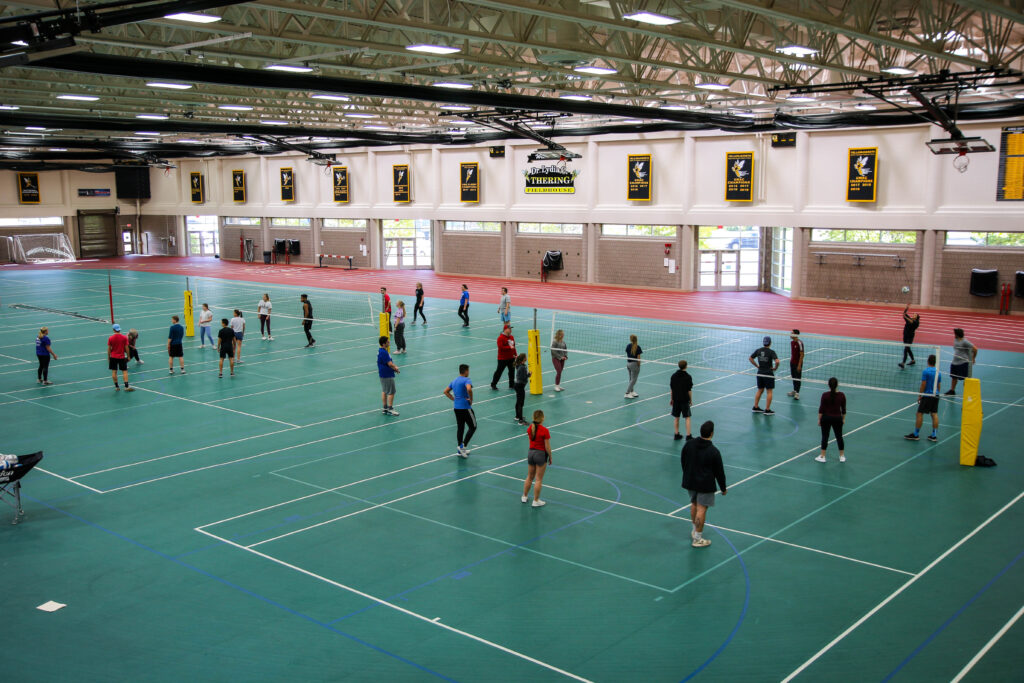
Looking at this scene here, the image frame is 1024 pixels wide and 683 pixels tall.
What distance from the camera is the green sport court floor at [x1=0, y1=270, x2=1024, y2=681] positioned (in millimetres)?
9188

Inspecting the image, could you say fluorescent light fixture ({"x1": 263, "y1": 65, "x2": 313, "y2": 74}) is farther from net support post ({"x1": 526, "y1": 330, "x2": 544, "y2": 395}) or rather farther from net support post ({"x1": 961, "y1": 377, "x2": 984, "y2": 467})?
net support post ({"x1": 961, "y1": 377, "x2": 984, "y2": 467})

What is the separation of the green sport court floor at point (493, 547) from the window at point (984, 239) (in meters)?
17.5

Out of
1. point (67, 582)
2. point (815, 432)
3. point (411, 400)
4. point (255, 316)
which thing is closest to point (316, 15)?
point (411, 400)

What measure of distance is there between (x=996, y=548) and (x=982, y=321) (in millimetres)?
25996

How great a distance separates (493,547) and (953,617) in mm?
5875

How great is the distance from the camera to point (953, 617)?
32.7 ft

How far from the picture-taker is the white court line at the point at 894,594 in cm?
893

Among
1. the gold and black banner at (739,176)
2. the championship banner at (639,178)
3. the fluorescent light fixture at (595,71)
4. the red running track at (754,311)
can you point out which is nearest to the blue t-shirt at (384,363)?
the fluorescent light fixture at (595,71)

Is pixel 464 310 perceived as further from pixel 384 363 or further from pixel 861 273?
pixel 861 273

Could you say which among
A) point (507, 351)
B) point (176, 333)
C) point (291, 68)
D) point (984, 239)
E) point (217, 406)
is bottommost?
point (217, 406)

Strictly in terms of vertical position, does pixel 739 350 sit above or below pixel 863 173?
below

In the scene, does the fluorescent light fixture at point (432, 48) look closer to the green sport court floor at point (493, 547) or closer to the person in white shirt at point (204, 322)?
the green sport court floor at point (493, 547)

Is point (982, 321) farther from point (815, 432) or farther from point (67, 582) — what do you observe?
point (67, 582)

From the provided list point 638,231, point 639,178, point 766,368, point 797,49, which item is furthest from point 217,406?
point 639,178
